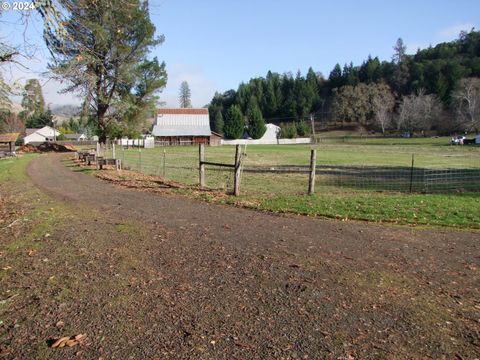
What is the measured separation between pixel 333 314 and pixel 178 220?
5425 millimetres

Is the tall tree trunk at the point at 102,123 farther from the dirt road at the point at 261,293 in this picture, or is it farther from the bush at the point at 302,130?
the bush at the point at 302,130

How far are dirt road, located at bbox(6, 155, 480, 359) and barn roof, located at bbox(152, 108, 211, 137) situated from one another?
81715 millimetres

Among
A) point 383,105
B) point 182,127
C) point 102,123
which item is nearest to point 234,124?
point 182,127

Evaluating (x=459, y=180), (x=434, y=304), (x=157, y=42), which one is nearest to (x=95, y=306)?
(x=434, y=304)

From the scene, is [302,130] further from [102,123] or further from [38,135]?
[102,123]

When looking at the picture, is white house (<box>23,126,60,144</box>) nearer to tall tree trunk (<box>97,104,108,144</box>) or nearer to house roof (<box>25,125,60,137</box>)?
house roof (<box>25,125,60,137</box>)

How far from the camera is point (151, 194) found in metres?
13.4

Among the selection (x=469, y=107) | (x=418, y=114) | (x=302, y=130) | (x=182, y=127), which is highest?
(x=469, y=107)

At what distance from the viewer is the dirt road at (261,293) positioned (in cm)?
366

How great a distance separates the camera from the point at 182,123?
302ft

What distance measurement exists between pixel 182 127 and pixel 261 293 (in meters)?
88.0

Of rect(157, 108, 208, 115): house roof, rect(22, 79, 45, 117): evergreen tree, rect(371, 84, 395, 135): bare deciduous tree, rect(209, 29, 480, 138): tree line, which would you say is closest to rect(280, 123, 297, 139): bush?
rect(209, 29, 480, 138): tree line

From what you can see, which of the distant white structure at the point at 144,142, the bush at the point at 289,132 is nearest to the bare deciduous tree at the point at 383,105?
the bush at the point at 289,132

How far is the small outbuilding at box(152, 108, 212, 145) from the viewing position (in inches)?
3472
